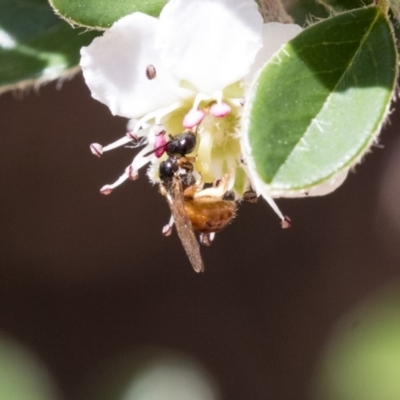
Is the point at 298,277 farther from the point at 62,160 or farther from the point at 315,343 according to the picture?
the point at 62,160

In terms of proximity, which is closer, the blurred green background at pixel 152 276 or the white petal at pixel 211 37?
the white petal at pixel 211 37

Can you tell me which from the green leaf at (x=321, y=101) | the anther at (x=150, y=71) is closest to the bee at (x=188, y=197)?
the anther at (x=150, y=71)

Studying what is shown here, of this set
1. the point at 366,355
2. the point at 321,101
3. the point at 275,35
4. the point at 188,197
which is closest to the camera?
the point at 321,101

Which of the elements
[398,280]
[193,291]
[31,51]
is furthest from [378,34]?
[193,291]

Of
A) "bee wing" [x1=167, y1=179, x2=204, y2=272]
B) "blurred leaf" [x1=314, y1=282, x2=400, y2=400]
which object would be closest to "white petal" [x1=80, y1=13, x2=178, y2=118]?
"bee wing" [x1=167, y1=179, x2=204, y2=272]

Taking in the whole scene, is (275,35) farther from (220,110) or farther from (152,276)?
(152,276)

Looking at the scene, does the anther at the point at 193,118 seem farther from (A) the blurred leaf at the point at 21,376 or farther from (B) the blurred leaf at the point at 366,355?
(A) the blurred leaf at the point at 21,376

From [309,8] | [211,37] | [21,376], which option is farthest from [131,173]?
[21,376]
